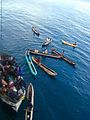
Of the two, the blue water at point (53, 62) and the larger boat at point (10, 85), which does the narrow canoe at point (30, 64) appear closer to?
the blue water at point (53, 62)

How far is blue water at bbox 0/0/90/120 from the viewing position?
44.6 m

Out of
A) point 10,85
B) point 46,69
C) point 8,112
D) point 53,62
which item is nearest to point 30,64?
point 46,69

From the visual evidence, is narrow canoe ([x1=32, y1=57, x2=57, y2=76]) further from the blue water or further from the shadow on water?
the shadow on water

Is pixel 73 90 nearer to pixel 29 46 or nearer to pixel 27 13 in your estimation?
pixel 29 46

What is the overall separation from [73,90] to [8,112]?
1774 cm

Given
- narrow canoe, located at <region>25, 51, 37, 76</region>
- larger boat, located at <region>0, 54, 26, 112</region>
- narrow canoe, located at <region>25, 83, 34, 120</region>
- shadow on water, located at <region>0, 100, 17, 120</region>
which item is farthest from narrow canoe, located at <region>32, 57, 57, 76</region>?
shadow on water, located at <region>0, 100, 17, 120</region>

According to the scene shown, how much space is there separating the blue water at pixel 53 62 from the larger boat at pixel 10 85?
2.20 metres

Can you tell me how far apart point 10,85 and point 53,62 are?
904 inches

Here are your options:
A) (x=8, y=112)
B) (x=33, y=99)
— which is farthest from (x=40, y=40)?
(x=8, y=112)

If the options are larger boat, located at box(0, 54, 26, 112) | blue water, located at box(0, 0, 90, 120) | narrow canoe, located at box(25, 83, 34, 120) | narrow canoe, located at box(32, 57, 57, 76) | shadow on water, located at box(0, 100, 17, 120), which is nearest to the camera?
narrow canoe, located at box(25, 83, 34, 120)

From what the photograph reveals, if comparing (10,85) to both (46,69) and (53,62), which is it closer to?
(46,69)

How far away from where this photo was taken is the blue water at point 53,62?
146ft

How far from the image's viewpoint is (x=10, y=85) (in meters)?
43.0

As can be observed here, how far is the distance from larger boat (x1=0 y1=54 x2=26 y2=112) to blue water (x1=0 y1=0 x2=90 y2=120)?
220cm
